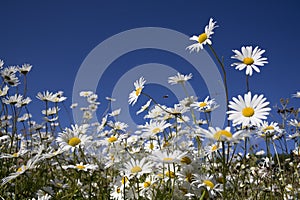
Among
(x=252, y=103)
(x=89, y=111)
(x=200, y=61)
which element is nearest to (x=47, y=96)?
(x=200, y=61)

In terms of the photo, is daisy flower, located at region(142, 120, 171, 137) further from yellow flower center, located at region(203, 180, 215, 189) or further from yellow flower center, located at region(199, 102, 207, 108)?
yellow flower center, located at region(203, 180, 215, 189)

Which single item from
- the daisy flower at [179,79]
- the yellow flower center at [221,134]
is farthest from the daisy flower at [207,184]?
the daisy flower at [179,79]

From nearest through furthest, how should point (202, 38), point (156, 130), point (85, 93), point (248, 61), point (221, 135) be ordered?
point (221, 135) → point (248, 61) → point (202, 38) → point (156, 130) → point (85, 93)

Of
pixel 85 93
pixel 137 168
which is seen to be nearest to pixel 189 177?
pixel 137 168

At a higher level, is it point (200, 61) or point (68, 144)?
point (200, 61)

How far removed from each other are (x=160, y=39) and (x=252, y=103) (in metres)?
4.86

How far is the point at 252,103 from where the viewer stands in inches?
52.4

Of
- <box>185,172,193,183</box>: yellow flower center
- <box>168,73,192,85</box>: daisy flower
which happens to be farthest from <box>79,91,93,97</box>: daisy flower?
<box>185,172,193,183</box>: yellow flower center

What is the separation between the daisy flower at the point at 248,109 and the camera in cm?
127

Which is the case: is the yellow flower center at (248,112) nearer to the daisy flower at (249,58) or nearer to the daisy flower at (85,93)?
the daisy flower at (249,58)

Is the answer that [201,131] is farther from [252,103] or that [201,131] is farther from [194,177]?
[194,177]

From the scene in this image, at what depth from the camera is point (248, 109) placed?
1.32m

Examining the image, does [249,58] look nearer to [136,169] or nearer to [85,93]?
[136,169]

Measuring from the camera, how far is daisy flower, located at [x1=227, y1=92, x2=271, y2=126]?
1270 millimetres
